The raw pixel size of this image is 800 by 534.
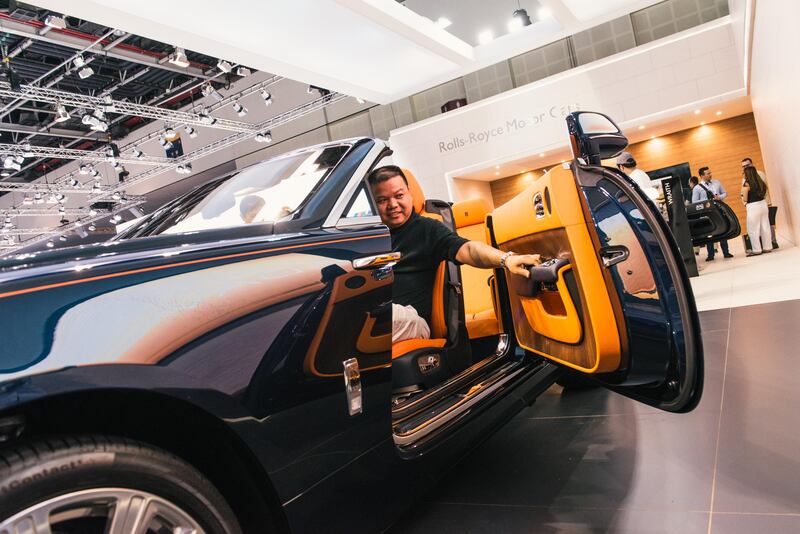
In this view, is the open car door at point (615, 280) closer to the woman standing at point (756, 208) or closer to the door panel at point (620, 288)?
the door panel at point (620, 288)

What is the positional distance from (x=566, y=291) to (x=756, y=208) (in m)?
7.44

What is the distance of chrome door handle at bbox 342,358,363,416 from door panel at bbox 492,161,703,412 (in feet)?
2.83

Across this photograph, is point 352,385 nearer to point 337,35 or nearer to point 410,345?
point 410,345

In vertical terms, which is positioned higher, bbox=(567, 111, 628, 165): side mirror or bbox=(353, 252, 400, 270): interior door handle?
bbox=(567, 111, 628, 165): side mirror

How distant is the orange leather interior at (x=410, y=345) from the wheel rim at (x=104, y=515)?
Result: 1200 millimetres

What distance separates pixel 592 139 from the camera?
196cm

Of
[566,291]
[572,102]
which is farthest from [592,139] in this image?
[572,102]

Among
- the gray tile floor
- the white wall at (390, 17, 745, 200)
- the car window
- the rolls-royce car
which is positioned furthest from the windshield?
the white wall at (390, 17, 745, 200)

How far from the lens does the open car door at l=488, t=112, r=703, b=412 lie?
171cm

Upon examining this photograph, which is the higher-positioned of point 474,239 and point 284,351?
point 474,239

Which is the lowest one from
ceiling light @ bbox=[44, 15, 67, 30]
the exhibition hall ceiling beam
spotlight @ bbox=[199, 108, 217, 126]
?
the exhibition hall ceiling beam

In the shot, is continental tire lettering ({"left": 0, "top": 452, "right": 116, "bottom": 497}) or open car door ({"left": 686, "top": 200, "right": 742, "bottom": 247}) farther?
open car door ({"left": 686, "top": 200, "right": 742, "bottom": 247})

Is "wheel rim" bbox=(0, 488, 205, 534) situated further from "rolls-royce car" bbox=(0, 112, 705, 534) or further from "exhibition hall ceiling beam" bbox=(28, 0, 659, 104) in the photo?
"exhibition hall ceiling beam" bbox=(28, 0, 659, 104)

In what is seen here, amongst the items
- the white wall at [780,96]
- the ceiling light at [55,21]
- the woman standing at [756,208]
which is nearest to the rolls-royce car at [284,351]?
the white wall at [780,96]
